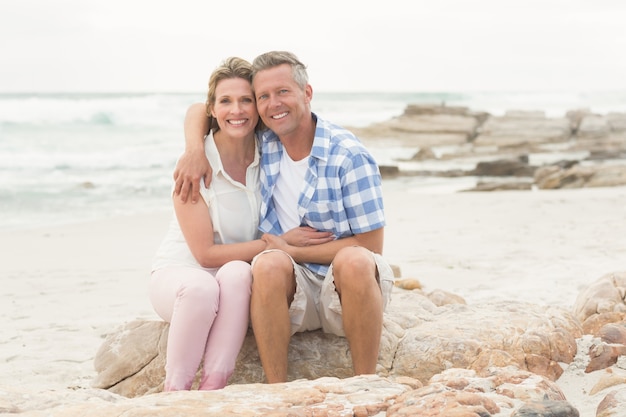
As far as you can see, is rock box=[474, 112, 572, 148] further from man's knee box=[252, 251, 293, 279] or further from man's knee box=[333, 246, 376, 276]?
man's knee box=[252, 251, 293, 279]

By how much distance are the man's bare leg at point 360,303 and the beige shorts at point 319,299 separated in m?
0.07

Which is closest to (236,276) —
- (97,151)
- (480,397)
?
(480,397)

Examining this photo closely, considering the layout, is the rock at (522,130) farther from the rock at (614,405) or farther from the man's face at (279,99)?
the rock at (614,405)

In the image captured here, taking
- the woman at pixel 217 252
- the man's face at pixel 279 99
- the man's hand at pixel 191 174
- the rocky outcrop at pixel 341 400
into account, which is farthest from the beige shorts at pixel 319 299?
the rocky outcrop at pixel 341 400

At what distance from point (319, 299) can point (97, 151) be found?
22.8m

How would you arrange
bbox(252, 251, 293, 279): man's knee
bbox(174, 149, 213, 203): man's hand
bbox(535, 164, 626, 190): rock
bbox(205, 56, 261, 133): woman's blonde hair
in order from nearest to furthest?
bbox(252, 251, 293, 279): man's knee
bbox(174, 149, 213, 203): man's hand
bbox(205, 56, 261, 133): woman's blonde hair
bbox(535, 164, 626, 190): rock

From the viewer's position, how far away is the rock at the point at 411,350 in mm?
4031

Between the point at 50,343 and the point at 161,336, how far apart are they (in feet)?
5.07

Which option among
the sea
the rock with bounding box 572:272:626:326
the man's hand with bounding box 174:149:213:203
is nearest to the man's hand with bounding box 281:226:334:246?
the man's hand with bounding box 174:149:213:203

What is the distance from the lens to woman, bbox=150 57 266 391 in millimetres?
3717

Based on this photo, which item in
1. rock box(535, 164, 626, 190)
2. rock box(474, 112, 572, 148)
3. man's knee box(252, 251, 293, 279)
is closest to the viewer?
man's knee box(252, 251, 293, 279)

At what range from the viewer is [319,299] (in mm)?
4012

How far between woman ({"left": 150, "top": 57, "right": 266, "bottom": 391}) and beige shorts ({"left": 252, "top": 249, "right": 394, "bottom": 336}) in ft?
0.87

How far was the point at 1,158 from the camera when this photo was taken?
22156 mm
